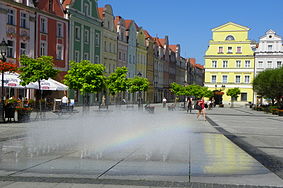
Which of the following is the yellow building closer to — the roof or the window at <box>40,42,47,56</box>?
the roof

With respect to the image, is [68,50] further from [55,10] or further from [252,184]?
[252,184]

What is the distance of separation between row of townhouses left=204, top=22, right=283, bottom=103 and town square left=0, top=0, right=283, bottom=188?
0.66ft

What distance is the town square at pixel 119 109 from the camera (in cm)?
761

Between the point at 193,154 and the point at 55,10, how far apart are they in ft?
117

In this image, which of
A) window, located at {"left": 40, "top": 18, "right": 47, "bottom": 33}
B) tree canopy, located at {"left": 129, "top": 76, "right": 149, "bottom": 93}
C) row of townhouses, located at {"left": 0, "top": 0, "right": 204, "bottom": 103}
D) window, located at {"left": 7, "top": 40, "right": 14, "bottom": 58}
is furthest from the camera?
tree canopy, located at {"left": 129, "top": 76, "right": 149, "bottom": 93}

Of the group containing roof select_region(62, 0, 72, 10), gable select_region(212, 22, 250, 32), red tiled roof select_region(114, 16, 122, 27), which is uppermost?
gable select_region(212, 22, 250, 32)

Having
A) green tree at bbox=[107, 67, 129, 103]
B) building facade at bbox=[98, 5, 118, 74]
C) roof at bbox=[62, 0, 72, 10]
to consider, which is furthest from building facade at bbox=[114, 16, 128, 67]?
green tree at bbox=[107, 67, 129, 103]

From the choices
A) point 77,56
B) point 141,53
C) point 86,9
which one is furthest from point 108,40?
point 141,53

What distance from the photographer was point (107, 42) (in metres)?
56.7

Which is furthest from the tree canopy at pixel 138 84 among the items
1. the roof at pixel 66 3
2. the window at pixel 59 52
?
the roof at pixel 66 3

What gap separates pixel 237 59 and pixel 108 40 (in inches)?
1198

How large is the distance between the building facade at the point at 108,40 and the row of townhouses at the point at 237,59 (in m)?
24.0

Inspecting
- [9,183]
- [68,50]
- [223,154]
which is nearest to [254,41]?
[68,50]

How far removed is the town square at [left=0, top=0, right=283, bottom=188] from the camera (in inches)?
300
